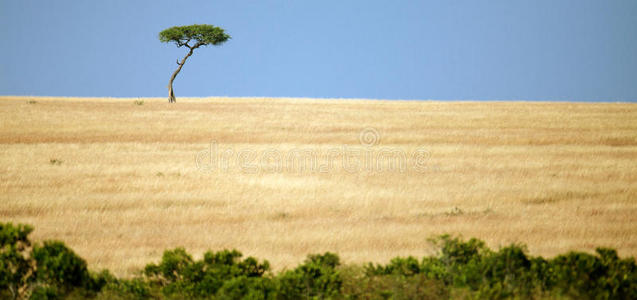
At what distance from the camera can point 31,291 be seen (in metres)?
12.4

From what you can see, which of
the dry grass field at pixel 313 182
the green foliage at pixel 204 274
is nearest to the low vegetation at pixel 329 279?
the green foliage at pixel 204 274

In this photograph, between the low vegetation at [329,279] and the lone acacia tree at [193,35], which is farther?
the lone acacia tree at [193,35]

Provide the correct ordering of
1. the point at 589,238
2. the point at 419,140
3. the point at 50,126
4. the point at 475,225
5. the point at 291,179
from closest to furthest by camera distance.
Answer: the point at 589,238 < the point at 475,225 < the point at 291,179 < the point at 419,140 < the point at 50,126

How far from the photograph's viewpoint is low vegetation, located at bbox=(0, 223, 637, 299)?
11219mm

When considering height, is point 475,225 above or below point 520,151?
below

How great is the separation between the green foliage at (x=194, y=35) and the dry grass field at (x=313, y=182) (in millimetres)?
22467

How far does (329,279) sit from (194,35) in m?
63.0

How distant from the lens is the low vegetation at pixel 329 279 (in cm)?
1122

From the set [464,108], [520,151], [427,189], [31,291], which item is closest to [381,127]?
[520,151]

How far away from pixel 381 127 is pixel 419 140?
5.70 m

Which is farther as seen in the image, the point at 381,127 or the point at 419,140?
the point at 381,127

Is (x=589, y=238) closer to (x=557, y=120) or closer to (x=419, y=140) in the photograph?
(x=419, y=140)

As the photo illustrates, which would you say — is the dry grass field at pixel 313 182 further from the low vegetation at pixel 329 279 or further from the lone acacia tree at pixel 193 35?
the lone acacia tree at pixel 193 35

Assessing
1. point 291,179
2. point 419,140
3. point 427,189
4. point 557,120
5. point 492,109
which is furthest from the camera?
point 492,109
